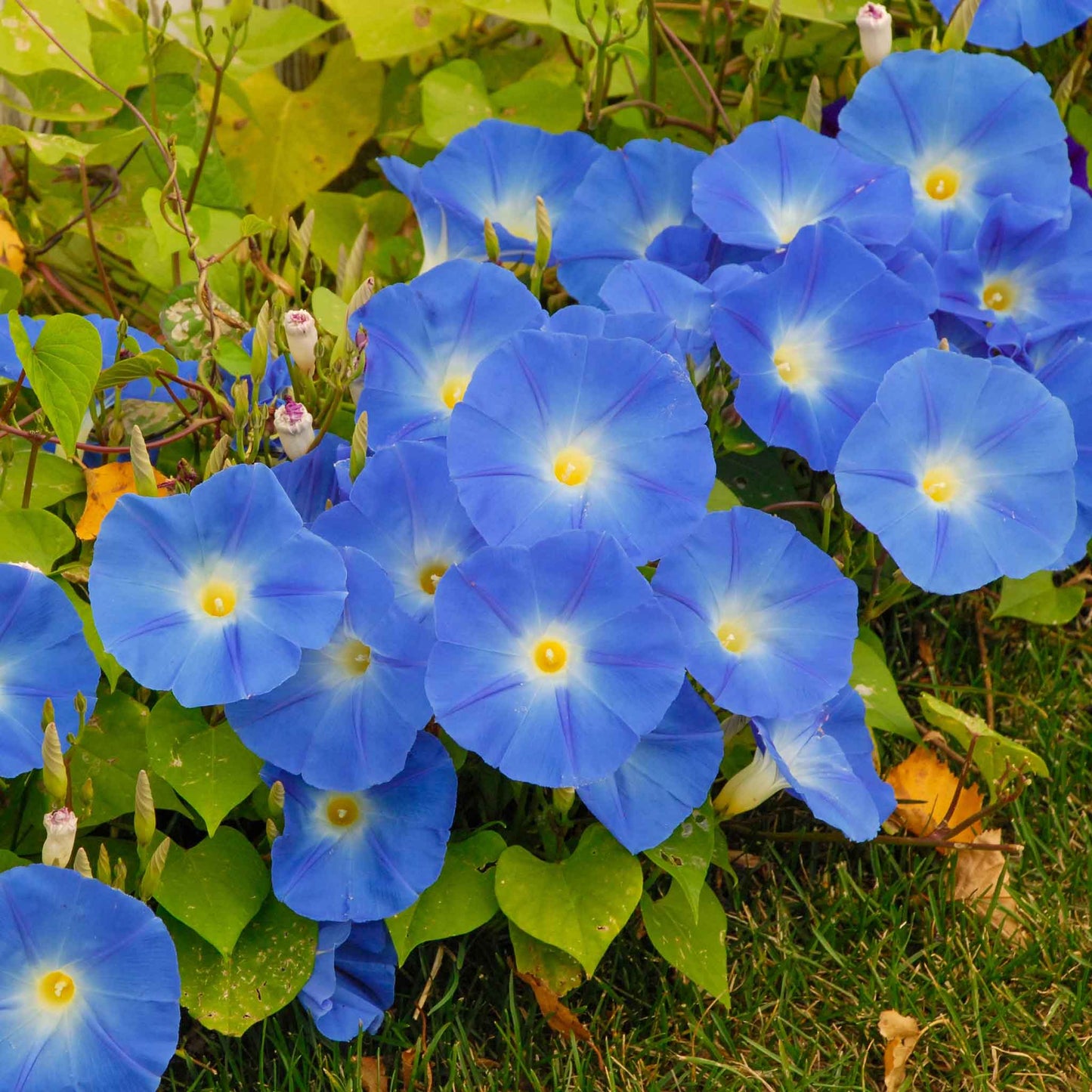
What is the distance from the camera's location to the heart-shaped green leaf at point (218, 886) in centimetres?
156

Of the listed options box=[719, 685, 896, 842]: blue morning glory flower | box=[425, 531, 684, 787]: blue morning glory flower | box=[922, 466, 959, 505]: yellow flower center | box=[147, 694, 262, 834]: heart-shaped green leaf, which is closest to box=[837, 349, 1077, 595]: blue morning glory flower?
box=[922, 466, 959, 505]: yellow flower center

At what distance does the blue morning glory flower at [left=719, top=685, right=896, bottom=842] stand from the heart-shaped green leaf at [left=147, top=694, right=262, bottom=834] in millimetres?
593

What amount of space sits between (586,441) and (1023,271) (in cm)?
84

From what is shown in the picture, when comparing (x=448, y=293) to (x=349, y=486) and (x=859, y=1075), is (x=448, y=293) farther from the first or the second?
(x=859, y=1075)

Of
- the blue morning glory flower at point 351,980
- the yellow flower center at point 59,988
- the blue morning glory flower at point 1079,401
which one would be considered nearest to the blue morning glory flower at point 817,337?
the blue morning glory flower at point 1079,401

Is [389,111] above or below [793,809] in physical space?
above

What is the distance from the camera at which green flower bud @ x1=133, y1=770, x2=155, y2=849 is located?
56.5 inches

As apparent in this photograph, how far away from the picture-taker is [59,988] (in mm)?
1445

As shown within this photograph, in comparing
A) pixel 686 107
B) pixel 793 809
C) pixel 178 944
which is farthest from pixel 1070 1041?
pixel 686 107

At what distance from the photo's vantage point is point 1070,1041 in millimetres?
1775

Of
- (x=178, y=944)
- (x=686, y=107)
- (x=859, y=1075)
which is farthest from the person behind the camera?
(x=686, y=107)

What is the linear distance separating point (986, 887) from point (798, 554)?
61cm

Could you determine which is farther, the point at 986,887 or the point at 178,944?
the point at 986,887

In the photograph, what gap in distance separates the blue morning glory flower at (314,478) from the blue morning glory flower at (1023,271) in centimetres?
91
